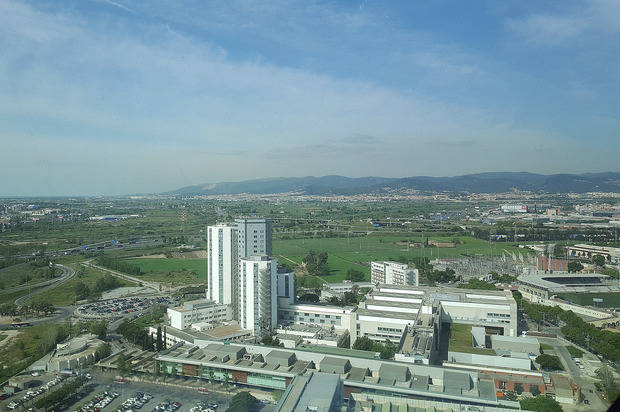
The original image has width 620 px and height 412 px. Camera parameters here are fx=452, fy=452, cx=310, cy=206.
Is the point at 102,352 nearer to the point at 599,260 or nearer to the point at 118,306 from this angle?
the point at 118,306

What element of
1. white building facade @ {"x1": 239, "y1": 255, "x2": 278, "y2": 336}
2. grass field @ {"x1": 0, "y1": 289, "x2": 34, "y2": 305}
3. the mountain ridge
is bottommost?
grass field @ {"x1": 0, "y1": 289, "x2": 34, "y2": 305}

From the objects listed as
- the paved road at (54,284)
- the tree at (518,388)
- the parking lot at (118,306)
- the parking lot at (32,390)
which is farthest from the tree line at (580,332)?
the paved road at (54,284)

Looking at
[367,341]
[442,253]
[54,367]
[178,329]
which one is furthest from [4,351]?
[442,253]

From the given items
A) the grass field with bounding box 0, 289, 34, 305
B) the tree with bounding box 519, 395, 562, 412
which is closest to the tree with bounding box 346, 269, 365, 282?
the tree with bounding box 519, 395, 562, 412

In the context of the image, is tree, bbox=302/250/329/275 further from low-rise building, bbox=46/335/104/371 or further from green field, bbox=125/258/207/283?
low-rise building, bbox=46/335/104/371

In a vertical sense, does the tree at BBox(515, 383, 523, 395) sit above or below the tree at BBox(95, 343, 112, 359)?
below

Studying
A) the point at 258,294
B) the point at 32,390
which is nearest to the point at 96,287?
the point at 258,294

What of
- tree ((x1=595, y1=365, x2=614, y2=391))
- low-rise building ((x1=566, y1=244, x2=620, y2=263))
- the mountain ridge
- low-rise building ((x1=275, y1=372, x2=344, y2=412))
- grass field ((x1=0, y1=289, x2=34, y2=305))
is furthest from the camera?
the mountain ridge

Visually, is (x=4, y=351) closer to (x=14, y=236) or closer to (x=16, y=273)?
(x=16, y=273)
